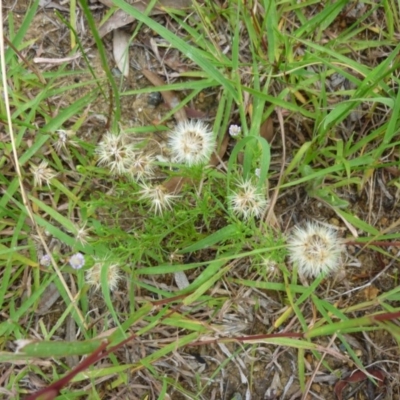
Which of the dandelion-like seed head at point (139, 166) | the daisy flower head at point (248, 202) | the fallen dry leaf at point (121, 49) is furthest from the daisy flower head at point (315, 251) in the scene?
the fallen dry leaf at point (121, 49)

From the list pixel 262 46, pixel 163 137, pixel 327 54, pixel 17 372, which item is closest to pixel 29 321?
pixel 17 372

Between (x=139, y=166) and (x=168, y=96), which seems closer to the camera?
(x=139, y=166)

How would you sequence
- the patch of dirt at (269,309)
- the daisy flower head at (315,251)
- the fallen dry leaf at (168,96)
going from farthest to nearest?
the fallen dry leaf at (168,96)
the patch of dirt at (269,309)
the daisy flower head at (315,251)

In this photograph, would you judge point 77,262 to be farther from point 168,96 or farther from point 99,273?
point 168,96

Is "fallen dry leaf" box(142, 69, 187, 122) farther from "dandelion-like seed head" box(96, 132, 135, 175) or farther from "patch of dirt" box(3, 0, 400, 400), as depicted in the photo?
"dandelion-like seed head" box(96, 132, 135, 175)

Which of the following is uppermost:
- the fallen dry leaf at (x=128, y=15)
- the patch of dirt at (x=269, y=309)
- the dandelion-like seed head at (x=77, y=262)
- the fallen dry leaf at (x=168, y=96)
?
the fallen dry leaf at (x=128, y=15)

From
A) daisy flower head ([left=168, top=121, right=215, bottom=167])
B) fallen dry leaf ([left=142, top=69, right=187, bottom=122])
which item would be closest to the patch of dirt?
fallen dry leaf ([left=142, top=69, right=187, bottom=122])

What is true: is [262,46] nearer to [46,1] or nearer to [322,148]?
[322,148]

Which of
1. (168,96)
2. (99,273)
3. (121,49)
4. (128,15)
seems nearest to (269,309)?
(99,273)

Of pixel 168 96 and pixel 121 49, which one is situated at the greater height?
pixel 121 49

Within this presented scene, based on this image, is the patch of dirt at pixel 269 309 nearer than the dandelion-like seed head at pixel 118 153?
No

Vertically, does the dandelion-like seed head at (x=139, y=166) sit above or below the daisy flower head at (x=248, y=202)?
above

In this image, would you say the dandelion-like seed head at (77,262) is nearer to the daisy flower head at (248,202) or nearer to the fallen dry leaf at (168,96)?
the daisy flower head at (248,202)
